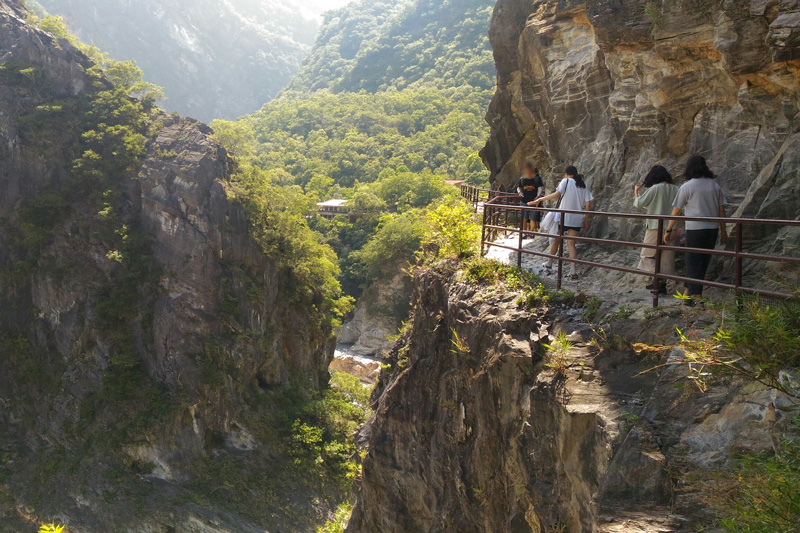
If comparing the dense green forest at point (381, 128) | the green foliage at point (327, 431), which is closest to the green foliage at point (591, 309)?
the green foliage at point (327, 431)

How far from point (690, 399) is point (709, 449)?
1.37 feet

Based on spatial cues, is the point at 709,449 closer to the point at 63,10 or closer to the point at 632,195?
the point at 632,195

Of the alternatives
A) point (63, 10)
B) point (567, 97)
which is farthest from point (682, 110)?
point (63, 10)

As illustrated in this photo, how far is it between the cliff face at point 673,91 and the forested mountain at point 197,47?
146m

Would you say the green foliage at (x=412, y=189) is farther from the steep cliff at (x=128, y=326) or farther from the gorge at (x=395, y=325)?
the steep cliff at (x=128, y=326)

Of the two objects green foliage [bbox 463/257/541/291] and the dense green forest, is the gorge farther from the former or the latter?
the dense green forest

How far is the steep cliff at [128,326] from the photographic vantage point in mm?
24391

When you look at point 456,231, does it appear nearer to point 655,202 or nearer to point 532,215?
point 532,215

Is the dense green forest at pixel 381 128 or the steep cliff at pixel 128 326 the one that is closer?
the steep cliff at pixel 128 326

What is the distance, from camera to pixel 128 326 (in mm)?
26859

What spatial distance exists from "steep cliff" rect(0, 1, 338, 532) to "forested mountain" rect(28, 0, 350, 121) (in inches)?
4872

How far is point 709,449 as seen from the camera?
3824 mm

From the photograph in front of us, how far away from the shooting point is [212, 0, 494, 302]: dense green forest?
5028cm

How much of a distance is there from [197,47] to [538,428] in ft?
563
